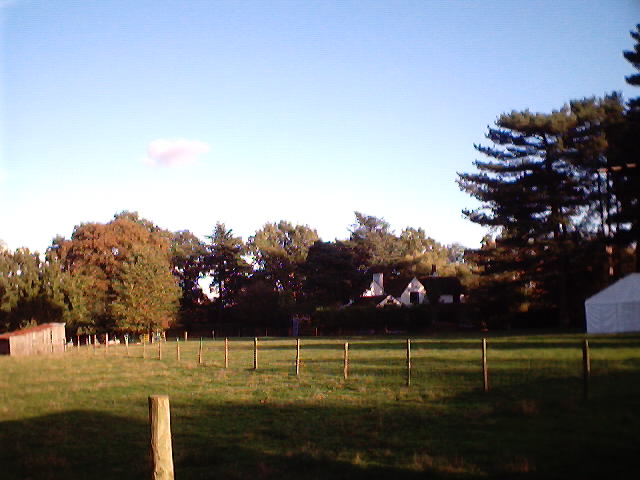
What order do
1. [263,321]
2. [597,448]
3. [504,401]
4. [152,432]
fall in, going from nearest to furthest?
[152,432] < [597,448] < [504,401] < [263,321]

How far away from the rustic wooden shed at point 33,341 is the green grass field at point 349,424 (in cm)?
2696

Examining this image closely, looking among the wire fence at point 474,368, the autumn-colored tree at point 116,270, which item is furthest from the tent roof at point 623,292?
the autumn-colored tree at point 116,270

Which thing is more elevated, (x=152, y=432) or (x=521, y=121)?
(x=521, y=121)

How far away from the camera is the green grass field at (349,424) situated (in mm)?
8742

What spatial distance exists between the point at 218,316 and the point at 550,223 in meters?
47.2

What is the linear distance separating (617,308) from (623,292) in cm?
104

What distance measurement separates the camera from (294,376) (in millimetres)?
19922

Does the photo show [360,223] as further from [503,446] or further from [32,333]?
[503,446]

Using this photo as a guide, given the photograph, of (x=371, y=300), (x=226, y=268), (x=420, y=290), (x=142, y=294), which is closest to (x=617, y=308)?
(x=371, y=300)

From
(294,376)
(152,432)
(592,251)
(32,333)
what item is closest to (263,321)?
(32,333)

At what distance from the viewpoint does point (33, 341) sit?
46250 millimetres

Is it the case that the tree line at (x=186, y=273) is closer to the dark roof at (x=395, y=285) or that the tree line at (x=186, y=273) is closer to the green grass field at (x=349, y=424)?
the dark roof at (x=395, y=285)

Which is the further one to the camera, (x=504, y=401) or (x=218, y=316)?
(x=218, y=316)

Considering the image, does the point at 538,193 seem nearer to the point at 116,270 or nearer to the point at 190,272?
the point at 116,270
